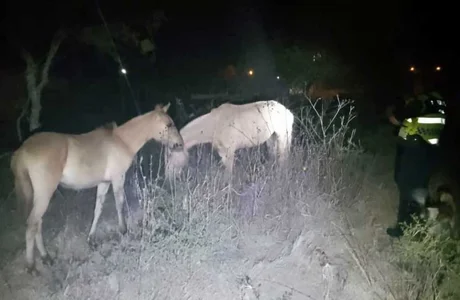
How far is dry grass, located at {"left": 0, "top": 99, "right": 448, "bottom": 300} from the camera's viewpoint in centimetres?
535

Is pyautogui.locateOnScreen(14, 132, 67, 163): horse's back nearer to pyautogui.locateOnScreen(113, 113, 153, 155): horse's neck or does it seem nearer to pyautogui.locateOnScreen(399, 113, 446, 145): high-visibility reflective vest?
pyautogui.locateOnScreen(113, 113, 153, 155): horse's neck

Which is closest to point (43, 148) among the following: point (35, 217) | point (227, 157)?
point (35, 217)

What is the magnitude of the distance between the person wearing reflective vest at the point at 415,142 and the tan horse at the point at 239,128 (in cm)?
178

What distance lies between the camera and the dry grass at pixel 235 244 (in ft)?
17.5

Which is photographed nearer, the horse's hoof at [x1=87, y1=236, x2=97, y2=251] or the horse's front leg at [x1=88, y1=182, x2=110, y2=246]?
the horse's hoof at [x1=87, y1=236, x2=97, y2=251]


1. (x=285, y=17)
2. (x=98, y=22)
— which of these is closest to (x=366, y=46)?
(x=285, y=17)

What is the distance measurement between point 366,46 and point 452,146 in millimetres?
11161

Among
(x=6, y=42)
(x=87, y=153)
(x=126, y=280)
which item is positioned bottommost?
(x=126, y=280)

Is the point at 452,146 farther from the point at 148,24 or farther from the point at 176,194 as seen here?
the point at 148,24

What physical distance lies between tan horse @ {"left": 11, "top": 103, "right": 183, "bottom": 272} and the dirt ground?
40 cm

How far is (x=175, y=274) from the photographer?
5.36 meters

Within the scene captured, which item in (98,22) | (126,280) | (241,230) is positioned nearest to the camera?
(126,280)

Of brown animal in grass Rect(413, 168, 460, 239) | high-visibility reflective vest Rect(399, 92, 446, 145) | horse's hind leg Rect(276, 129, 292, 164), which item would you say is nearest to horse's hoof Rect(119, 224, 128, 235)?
horse's hind leg Rect(276, 129, 292, 164)

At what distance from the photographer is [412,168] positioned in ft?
26.9
